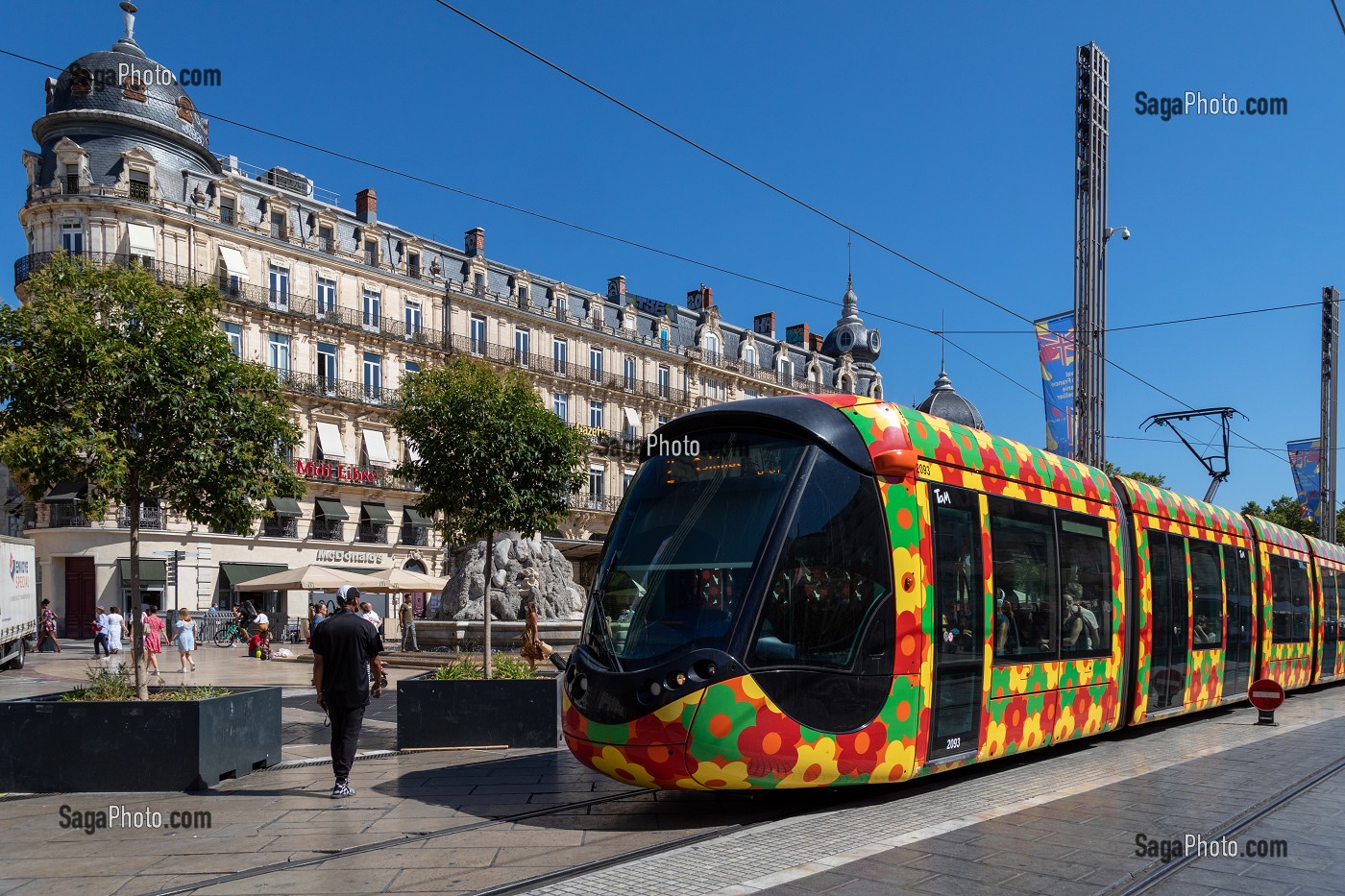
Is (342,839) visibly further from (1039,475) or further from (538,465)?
(538,465)

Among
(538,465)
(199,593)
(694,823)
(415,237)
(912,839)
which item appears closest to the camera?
(912,839)

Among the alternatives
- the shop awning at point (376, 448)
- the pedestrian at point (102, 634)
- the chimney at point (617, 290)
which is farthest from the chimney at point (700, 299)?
the pedestrian at point (102, 634)

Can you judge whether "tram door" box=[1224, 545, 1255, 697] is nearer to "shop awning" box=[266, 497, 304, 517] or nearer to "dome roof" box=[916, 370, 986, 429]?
"dome roof" box=[916, 370, 986, 429]

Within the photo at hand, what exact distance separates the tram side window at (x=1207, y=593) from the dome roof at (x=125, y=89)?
117 ft

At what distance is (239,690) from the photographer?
10.3 meters

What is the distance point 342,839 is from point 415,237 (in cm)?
4551

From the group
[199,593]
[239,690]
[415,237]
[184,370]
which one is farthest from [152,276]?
[415,237]

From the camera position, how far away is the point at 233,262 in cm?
4212

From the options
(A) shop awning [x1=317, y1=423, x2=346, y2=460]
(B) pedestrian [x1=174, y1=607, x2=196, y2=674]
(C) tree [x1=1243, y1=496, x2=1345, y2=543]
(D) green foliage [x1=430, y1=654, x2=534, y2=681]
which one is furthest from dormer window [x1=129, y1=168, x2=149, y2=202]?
(C) tree [x1=1243, y1=496, x2=1345, y2=543]

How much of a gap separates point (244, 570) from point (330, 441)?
6.09 metres

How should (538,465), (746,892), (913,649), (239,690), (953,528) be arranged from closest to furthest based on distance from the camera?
(746,892)
(913,649)
(953,528)
(239,690)
(538,465)

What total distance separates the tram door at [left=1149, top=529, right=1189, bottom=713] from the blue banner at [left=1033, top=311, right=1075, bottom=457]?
Answer: 5429 millimetres

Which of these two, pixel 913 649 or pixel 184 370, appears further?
pixel 184 370

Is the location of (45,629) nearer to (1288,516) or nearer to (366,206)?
(366,206)
